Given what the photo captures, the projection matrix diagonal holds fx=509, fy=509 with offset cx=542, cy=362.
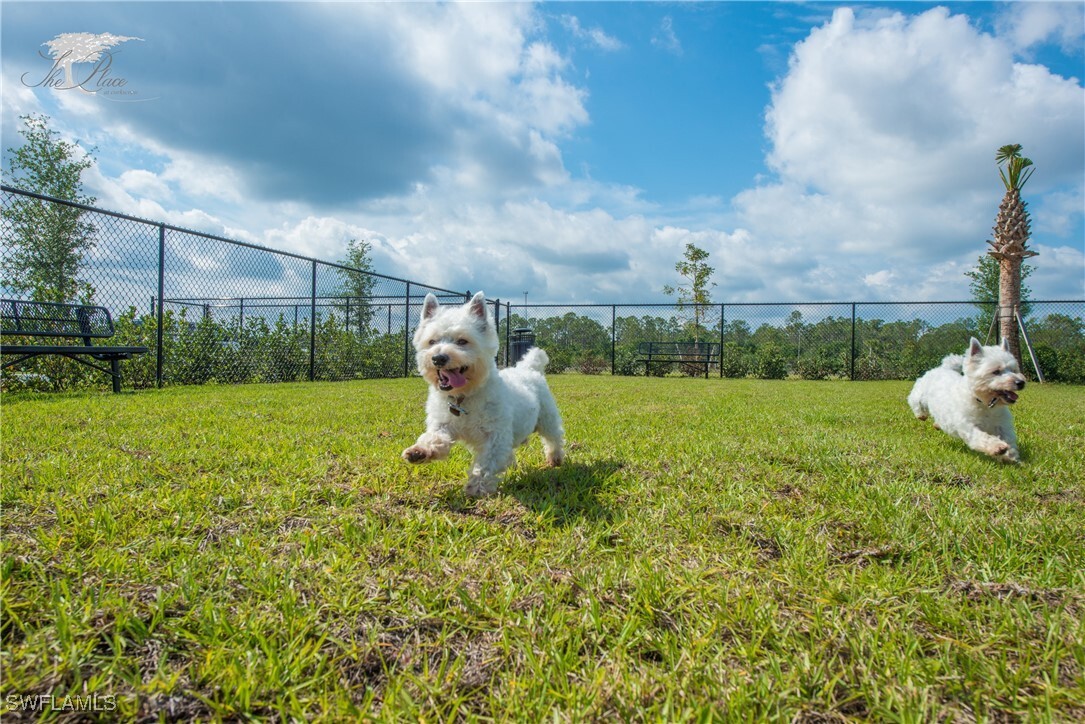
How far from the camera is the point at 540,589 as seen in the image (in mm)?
1720

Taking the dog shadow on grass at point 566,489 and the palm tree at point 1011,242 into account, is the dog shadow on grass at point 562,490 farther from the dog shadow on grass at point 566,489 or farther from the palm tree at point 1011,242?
the palm tree at point 1011,242

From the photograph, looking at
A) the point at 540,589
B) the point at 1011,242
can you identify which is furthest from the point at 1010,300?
the point at 540,589

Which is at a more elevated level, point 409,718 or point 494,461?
point 494,461

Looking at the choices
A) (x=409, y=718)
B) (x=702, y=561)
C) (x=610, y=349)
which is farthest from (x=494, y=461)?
(x=610, y=349)

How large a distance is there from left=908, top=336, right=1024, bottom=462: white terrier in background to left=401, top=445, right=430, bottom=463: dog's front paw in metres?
4.21

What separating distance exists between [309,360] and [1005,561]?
12.6 m

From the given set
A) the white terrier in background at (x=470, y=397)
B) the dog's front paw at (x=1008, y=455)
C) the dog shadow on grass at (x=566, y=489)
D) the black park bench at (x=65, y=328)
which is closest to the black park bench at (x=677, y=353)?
the dog's front paw at (x=1008, y=455)

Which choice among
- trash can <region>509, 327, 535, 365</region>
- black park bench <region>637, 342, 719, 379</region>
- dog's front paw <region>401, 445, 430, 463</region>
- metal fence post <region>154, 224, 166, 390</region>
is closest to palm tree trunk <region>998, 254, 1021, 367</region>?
black park bench <region>637, 342, 719, 379</region>

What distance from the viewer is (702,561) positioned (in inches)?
77.2

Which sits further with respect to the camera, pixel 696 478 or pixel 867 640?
pixel 696 478

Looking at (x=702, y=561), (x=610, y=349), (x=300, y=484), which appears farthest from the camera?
(x=610, y=349)

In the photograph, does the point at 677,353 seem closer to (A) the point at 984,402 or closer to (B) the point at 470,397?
(A) the point at 984,402

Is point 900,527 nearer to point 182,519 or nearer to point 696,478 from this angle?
point 696,478

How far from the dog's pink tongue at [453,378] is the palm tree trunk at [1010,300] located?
17458mm
